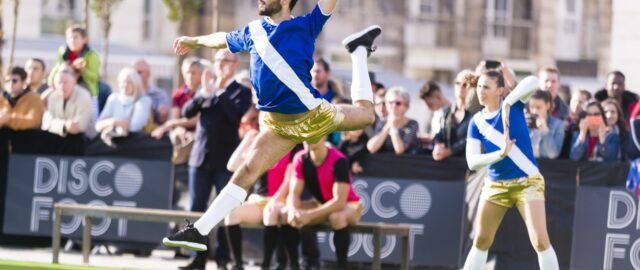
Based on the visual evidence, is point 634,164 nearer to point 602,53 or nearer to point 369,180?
point 369,180

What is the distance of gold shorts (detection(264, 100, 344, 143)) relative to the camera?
12180mm

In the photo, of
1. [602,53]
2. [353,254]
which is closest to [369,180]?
[353,254]

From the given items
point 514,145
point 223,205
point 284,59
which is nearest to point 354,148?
point 514,145

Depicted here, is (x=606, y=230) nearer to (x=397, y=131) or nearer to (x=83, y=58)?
(x=397, y=131)

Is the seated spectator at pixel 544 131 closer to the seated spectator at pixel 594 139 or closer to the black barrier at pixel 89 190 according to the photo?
the seated spectator at pixel 594 139

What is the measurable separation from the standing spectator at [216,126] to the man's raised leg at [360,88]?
9.91 ft

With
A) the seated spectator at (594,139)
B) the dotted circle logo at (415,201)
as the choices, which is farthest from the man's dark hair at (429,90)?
the seated spectator at (594,139)

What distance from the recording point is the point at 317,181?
49.4 feet

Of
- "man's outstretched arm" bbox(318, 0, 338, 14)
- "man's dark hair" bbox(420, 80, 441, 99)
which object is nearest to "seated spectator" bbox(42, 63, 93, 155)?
"man's dark hair" bbox(420, 80, 441, 99)

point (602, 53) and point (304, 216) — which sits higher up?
point (602, 53)

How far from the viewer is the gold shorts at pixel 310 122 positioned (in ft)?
40.0

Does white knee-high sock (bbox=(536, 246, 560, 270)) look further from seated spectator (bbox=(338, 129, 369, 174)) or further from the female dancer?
seated spectator (bbox=(338, 129, 369, 174))

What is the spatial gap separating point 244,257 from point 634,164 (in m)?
4.08

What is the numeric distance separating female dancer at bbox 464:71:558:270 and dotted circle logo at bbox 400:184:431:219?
2.46 meters
